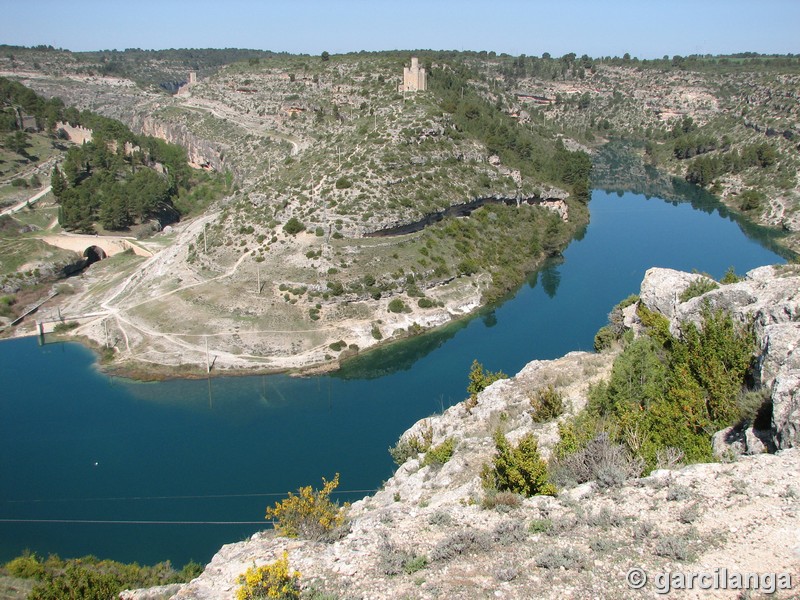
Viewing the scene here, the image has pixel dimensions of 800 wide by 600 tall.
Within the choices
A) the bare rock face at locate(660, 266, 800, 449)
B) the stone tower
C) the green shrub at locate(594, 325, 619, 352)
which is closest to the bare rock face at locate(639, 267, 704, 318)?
the bare rock face at locate(660, 266, 800, 449)

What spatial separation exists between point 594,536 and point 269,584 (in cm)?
652

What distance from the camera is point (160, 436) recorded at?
3794 centimetres

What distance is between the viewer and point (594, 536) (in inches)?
497

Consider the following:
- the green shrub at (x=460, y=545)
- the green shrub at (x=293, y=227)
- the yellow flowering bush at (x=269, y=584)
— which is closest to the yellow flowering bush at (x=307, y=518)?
the yellow flowering bush at (x=269, y=584)

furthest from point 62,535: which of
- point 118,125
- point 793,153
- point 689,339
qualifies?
point 793,153

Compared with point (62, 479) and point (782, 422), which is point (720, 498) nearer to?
point (782, 422)

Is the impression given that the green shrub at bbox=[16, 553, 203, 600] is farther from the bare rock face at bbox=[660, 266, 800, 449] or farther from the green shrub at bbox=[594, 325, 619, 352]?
the green shrub at bbox=[594, 325, 619, 352]

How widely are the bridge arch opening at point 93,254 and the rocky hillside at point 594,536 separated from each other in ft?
Answer: 199

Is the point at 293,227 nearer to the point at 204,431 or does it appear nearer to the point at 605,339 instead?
the point at 204,431

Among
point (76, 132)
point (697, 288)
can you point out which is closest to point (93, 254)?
point (76, 132)

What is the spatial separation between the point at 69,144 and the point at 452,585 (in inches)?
4167

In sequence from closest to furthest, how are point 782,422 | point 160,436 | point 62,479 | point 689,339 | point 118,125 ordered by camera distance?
point 782,422 < point 689,339 < point 62,479 < point 160,436 < point 118,125

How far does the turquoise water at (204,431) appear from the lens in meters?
30.8
